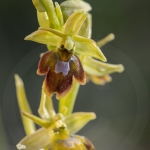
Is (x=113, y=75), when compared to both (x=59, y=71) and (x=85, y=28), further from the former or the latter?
(x=59, y=71)

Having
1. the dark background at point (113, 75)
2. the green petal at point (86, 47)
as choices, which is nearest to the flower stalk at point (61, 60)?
the green petal at point (86, 47)

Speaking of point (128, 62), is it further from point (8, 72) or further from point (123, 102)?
point (8, 72)

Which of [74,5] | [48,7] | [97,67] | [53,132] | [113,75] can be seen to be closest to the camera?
[48,7]

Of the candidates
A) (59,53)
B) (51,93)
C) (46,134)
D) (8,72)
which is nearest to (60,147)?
(46,134)

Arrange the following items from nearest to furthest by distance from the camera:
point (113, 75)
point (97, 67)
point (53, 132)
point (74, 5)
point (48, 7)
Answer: point (48, 7), point (74, 5), point (53, 132), point (97, 67), point (113, 75)

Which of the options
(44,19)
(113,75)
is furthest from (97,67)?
(113,75)

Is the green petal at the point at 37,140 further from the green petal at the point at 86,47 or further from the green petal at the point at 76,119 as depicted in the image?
the green petal at the point at 86,47

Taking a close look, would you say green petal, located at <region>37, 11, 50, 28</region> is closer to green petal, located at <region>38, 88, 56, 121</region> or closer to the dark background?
green petal, located at <region>38, 88, 56, 121</region>
